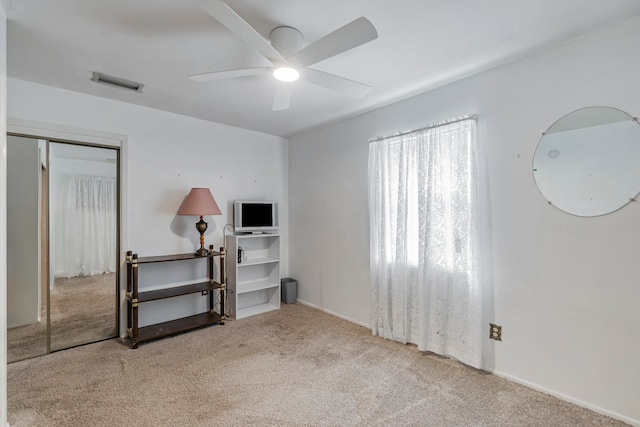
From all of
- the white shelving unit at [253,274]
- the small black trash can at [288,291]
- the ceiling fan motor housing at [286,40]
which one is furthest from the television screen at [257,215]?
the ceiling fan motor housing at [286,40]

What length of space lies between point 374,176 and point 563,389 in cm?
221

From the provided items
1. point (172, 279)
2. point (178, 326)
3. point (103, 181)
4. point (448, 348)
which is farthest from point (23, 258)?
point (448, 348)

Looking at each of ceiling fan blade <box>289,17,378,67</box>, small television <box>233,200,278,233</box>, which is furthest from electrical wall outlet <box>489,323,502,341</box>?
small television <box>233,200,278,233</box>

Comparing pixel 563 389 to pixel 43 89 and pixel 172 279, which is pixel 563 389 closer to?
pixel 172 279

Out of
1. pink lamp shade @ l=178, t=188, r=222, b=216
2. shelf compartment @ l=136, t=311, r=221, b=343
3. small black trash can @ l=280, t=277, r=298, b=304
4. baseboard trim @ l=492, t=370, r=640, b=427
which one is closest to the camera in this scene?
baseboard trim @ l=492, t=370, r=640, b=427

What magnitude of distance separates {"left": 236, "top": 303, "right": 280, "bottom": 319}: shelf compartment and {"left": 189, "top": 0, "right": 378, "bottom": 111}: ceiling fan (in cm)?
255

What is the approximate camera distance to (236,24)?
1440 millimetres

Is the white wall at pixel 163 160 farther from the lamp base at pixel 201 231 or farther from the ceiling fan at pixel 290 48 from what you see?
the ceiling fan at pixel 290 48

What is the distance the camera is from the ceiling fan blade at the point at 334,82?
77.0 inches

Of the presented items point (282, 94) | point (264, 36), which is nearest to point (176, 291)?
point (282, 94)

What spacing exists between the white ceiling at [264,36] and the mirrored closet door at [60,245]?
70cm

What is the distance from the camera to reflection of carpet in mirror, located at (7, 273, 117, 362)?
A: 2.64m

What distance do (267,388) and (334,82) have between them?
2.23 m

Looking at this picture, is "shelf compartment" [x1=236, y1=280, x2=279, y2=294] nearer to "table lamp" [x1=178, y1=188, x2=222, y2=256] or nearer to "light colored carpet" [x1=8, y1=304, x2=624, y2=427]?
"table lamp" [x1=178, y1=188, x2=222, y2=256]
